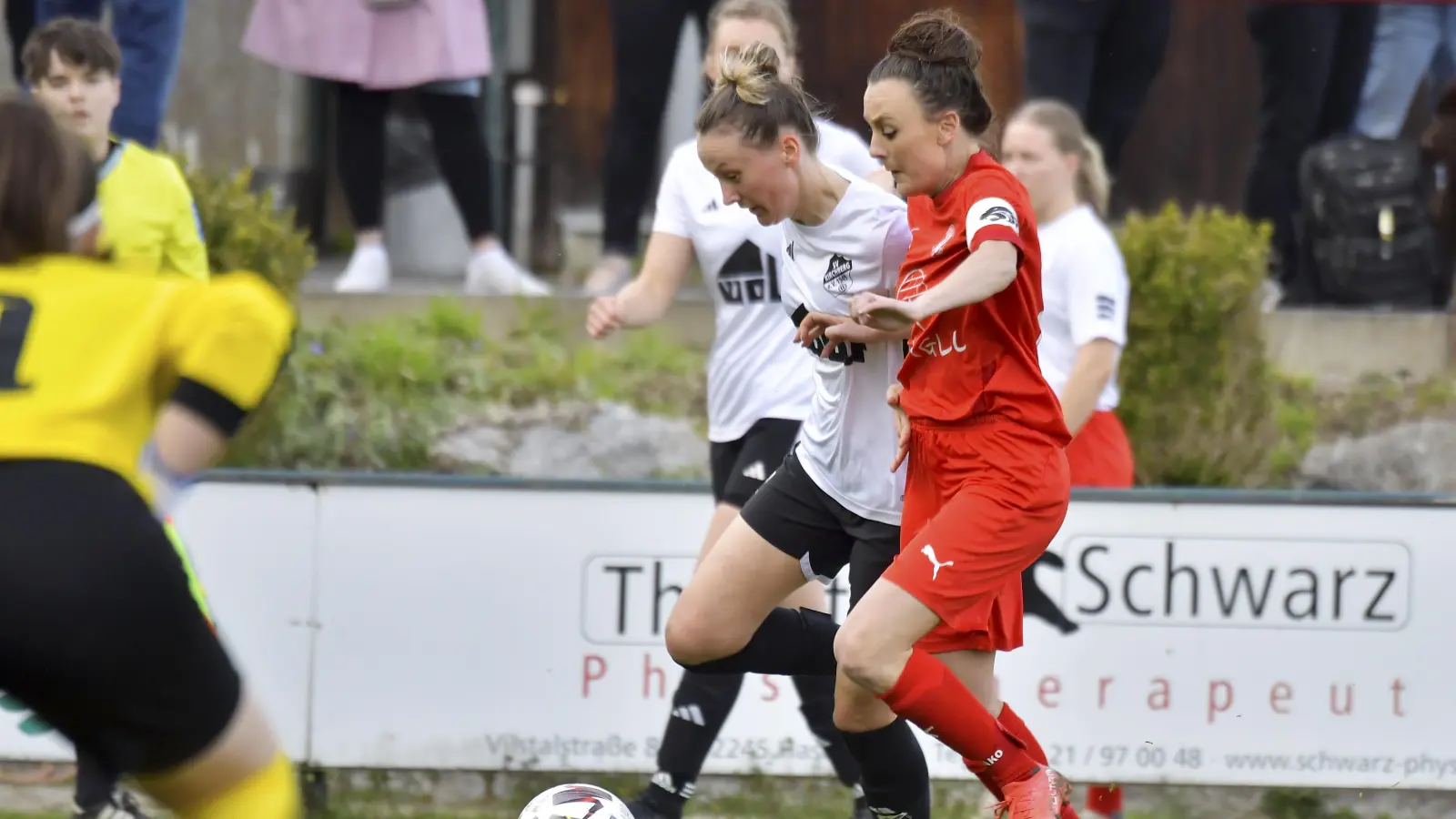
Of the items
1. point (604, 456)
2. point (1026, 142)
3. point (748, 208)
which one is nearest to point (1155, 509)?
point (1026, 142)

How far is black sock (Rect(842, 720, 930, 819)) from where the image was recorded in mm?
4355

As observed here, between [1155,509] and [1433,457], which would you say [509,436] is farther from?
[1433,457]

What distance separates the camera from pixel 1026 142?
5.66m

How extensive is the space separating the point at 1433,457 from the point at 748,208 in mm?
4253

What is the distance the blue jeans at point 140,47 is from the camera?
7.70 metres

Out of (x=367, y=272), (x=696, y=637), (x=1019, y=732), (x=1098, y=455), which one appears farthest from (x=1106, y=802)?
(x=367, y=272)

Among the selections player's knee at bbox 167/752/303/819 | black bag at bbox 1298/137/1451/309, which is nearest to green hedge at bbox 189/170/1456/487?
black bag at bbox 1298/137/1451/309

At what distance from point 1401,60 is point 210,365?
716 centimetres

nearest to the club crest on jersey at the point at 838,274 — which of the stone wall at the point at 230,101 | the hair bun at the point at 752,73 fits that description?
the hair bun at the point at 752,73

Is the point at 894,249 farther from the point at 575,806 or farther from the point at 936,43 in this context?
the point at 575,806

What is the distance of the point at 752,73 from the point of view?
14.1 ft

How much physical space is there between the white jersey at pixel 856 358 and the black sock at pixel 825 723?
897 millimetres

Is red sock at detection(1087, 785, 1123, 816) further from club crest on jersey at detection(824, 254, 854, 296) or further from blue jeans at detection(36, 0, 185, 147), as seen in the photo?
blue jeans at detection(36, 0, 185, 147)

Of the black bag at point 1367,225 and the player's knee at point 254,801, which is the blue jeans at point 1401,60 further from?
the player's knee at point 254,801
